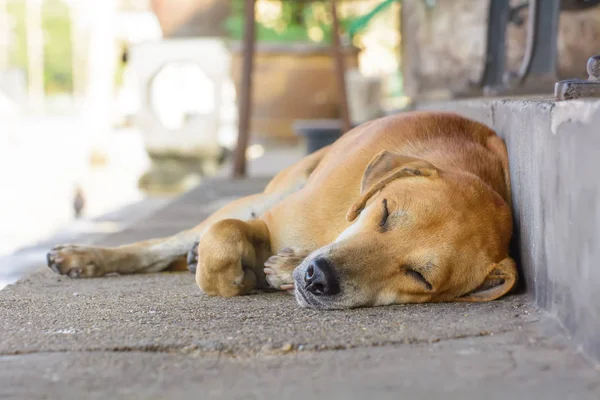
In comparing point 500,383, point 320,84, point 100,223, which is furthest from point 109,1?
point 500,383

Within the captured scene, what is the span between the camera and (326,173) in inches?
108

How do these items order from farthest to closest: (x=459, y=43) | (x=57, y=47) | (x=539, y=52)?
(x=57, y=47) → (x=459, y=43) → (x=539, y=52)

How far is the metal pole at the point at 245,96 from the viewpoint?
21.2 ft

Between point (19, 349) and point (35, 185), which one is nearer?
point (19, 349)

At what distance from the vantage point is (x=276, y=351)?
1.89m

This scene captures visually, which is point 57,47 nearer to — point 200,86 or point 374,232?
point 200,86

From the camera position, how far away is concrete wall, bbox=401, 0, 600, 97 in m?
4.70

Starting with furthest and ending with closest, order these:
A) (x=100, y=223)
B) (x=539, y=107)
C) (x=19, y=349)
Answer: (x=100, y=223)
(x=539, y=107)
(x=19, y=349)

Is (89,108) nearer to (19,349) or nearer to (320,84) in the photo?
(320,84)

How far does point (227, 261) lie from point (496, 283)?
0.81 meters

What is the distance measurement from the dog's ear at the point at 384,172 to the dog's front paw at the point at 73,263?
1141 mm

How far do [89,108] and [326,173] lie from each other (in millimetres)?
8514

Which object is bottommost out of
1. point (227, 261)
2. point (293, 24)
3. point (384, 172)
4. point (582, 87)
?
point (227, 261)

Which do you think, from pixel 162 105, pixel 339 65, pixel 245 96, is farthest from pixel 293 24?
pixel 245 96
